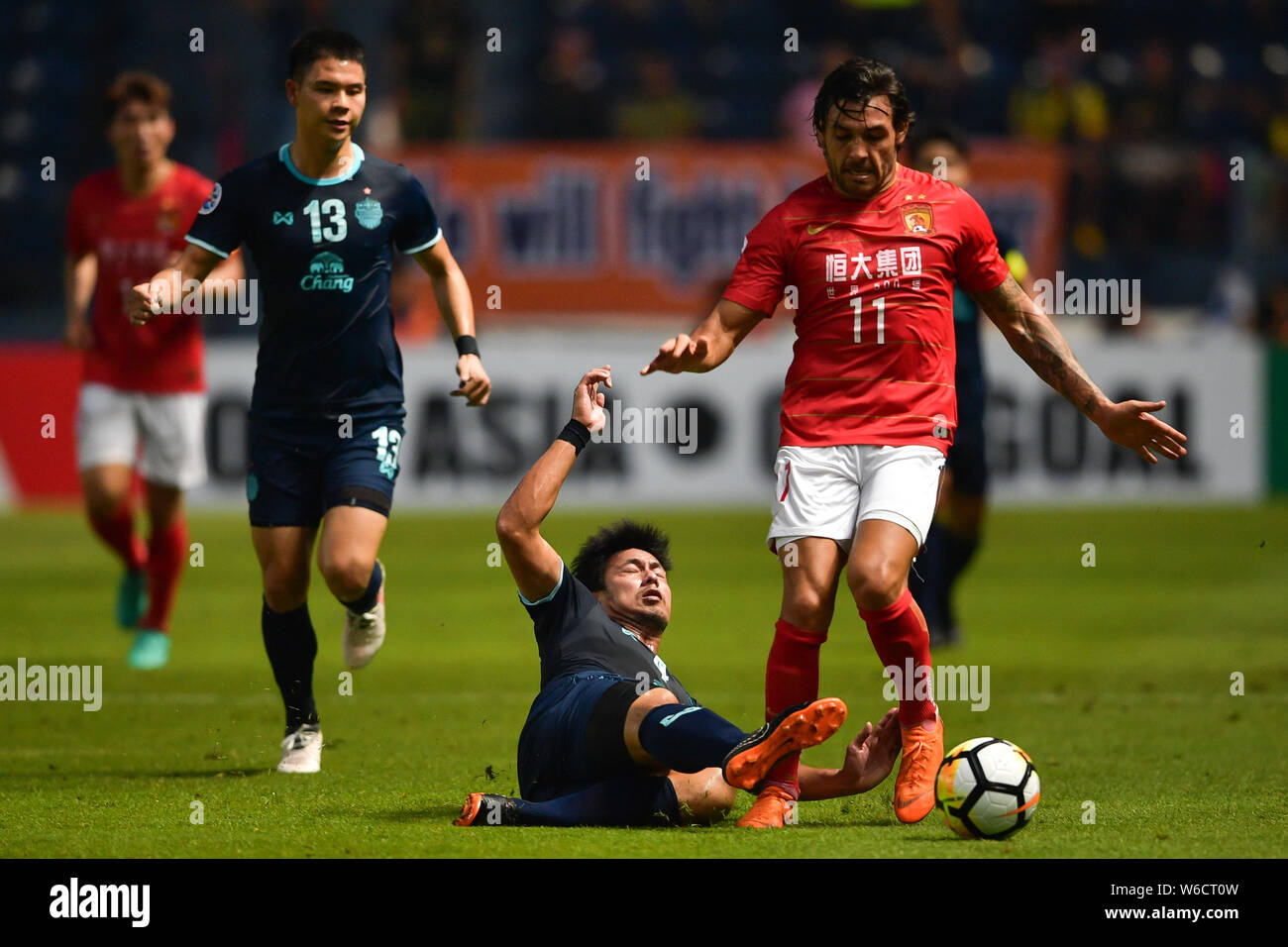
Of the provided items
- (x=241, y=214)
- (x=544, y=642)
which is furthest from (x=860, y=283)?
(x=241, y=214)

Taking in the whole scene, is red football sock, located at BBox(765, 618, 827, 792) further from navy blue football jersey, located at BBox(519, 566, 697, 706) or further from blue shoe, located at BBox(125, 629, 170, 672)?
blue shoe, located at BBox(125, 629, 170, 672)

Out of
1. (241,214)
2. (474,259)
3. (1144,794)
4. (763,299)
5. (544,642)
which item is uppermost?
(474,259)

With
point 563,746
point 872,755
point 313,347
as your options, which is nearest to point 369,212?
point 313,347

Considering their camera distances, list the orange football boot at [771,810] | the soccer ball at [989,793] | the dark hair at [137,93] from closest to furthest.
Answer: the soccer ball at [989,793]
the orange football boot at [771,810]
the dark hair at [137,93]

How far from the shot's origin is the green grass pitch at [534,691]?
5.17 meters

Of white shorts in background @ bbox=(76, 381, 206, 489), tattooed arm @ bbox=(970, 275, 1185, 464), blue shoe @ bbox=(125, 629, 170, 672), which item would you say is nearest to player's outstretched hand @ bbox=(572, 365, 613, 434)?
tattooed arm @ bbox=(970, 275, 1185, 464)

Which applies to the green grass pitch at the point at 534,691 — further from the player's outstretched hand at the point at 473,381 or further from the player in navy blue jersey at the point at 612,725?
the player's outstretched hand at the point at 473,381

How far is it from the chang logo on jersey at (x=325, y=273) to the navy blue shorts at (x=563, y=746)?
1878 millimetres

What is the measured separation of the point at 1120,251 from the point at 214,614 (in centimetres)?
1123

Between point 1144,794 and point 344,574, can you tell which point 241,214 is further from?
point 1144,794

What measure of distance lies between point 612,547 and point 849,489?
2.81ft

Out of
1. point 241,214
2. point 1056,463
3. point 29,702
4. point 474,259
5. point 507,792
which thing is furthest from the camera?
point 474,259

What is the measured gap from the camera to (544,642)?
19.0 ft

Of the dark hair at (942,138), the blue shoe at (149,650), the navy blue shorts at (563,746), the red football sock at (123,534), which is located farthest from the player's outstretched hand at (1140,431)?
the red football sock at (123,534)
